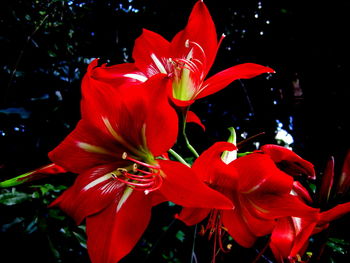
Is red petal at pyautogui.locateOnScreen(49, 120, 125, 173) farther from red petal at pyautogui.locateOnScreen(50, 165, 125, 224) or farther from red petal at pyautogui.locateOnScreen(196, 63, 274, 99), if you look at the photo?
red petal at pyautogui.locateOnScreen(196, 63, 274, 99)

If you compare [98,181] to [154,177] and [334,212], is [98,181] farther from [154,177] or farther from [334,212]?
[334,212]

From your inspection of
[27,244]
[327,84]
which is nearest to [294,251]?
[27,244]

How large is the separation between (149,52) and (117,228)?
0.42m

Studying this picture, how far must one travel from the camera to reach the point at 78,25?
182cm

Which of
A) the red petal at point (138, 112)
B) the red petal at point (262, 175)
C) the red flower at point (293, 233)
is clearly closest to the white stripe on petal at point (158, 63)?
the red petal at point (138, 112)

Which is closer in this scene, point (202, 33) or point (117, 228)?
point (117, 228)

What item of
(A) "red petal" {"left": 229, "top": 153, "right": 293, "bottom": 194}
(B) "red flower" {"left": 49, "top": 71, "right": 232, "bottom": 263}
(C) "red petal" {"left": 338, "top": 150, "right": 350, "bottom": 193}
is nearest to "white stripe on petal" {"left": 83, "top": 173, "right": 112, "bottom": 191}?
(B) "red flower" {"left": 49, "top": 71, "right": 232, "bottom": 263}

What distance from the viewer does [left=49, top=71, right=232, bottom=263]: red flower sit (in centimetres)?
47

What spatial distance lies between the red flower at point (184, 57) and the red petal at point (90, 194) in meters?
0.21

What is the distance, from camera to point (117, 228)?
520mm

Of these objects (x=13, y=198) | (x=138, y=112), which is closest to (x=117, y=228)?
(x=138, y=112)

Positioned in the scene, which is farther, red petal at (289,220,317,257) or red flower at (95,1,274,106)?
red flower at (95,1,274,106)

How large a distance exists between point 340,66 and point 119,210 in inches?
74.9

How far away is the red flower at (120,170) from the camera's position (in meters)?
0.47
